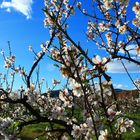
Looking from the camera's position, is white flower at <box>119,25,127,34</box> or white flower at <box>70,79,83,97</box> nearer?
white flower at <box>70,79,83,97</box>

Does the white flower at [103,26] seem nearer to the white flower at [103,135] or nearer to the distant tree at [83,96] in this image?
the distant tree at [83,96]

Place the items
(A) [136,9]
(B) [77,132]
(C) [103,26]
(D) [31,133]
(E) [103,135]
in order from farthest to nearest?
(D) [31,133] → (C) [103,26] → (A) [136,9] → (B) [77,132] → (E) [103,135]

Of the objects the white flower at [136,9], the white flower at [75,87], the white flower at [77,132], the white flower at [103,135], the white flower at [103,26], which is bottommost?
the white flower at [103,135]

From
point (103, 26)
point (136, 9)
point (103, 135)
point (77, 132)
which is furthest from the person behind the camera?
point (103, 26)

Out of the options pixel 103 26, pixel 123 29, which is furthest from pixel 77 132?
pixel 103 26

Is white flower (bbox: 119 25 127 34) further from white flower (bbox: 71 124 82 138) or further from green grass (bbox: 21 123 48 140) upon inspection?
green grass (bbox: 21 123 48 140)

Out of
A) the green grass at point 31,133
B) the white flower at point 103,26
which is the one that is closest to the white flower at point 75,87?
the white flower at point 103,26

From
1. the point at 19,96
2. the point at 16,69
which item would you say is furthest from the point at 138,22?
the point at 16,69

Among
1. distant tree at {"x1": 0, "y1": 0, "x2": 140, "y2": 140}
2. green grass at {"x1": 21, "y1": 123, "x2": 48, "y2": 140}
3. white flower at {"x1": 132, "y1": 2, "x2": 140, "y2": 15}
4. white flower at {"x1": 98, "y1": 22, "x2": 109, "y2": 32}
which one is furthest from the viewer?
green grass at {"x1": 21, "y1": 123, "x2": 48, "y2": 140}

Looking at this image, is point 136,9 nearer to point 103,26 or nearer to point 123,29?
point 123,29

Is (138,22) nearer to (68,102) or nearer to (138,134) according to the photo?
(68,102)

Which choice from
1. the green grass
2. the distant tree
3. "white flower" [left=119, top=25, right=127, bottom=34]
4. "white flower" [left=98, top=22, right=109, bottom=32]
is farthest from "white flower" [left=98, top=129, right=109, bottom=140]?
the green grass

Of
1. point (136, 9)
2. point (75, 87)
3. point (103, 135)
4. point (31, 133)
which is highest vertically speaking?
point (136, 9)

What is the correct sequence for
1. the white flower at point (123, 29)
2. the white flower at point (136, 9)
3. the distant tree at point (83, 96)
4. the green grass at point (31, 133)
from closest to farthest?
1. the distant tree at point (83, 96)
2. the white flower at point (136, 9)
3. the white flower at point (123, 29)
4. the green grass at point (31, 133)
